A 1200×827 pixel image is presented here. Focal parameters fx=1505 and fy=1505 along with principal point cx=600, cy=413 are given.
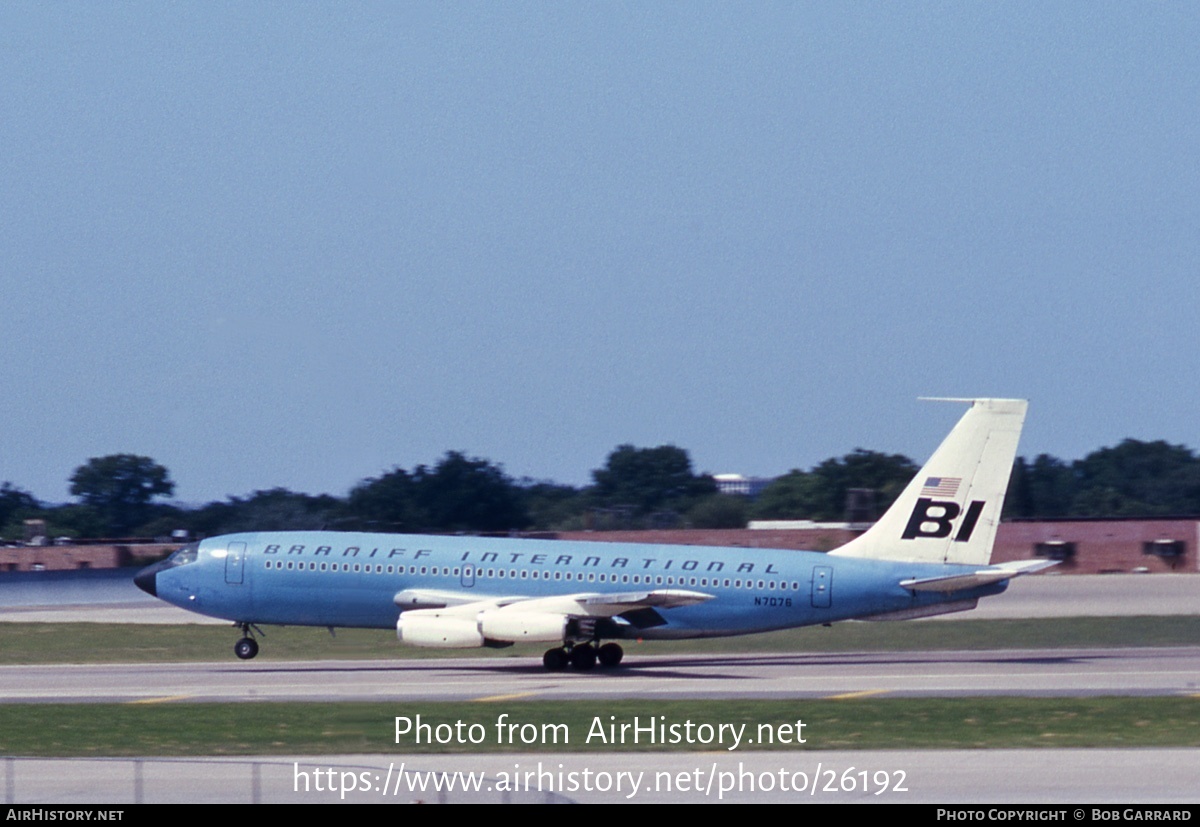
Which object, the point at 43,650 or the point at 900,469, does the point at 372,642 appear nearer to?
the point at 43,650

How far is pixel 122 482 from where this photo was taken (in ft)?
380

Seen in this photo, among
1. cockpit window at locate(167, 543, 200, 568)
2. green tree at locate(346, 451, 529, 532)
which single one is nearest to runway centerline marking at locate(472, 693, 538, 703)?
cockpit window at locate(167, 543, 200, 568)

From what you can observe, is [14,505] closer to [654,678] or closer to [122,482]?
[122,482]

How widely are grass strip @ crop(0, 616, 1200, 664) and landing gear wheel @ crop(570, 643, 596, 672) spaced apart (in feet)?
16.4

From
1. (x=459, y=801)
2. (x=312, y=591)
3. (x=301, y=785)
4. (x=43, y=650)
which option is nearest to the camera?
(x=459, y=801)

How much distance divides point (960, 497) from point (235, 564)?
18.8 meters

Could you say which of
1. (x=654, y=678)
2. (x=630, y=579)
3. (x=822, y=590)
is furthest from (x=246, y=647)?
(x=822, y=590)

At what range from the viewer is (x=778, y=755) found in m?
21.0

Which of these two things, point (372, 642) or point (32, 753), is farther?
point (372, 642)

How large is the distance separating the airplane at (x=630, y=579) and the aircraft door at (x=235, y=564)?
0.04m

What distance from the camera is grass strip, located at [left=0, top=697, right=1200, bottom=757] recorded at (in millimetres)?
22422

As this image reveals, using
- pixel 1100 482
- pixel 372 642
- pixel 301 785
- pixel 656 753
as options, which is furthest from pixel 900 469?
pixel 301 785

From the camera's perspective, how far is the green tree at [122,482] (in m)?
115
